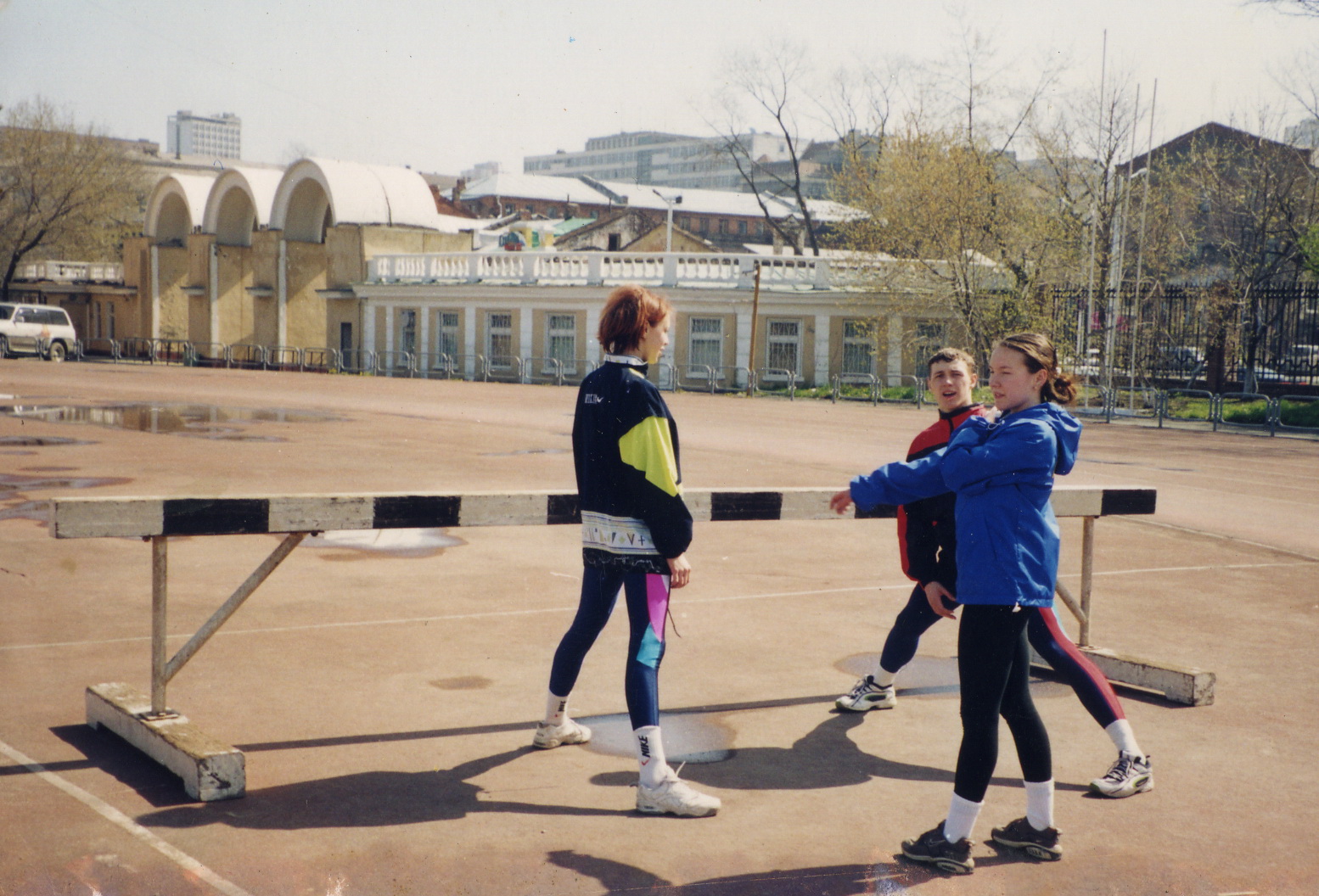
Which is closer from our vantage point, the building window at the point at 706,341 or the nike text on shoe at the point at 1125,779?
the nike text on shoe at the point at 1125,779

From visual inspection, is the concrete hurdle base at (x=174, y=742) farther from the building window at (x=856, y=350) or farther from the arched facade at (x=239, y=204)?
the arched facade at (x=239, y=204)

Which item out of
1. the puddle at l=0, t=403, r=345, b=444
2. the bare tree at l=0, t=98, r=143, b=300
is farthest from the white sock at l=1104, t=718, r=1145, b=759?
the bare tree at l=0, t=98, r=143, b=300

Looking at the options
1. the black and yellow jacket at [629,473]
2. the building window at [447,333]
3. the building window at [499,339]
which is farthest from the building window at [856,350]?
the black and yellow jacket at [629,473]

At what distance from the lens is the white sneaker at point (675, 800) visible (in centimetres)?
430

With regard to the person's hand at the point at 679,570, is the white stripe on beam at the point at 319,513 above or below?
above

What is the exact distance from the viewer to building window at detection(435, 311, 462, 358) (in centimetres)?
4766

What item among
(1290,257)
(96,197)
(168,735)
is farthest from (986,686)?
(96,197)

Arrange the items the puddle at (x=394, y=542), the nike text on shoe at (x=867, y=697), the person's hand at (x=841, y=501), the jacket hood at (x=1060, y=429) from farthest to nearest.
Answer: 1. the puddle at (x=394, y=542)
2. the nike text on shoe at (x=867, y=697)
3. the person's hand at (x=841, y=501)
4. the jacket hood at (x=1060, y=429)

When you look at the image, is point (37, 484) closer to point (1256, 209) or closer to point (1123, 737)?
point (1123, 737)

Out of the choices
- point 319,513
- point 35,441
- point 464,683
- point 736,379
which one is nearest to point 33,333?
point 736,379

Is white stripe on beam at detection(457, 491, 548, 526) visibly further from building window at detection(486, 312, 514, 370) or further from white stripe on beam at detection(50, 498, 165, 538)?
building window at detection(486, 312, 514, 370)

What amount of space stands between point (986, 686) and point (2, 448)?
591 inches

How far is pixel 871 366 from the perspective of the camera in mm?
39000

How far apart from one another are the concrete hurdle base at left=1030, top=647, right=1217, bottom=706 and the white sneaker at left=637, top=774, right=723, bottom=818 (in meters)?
2.20
